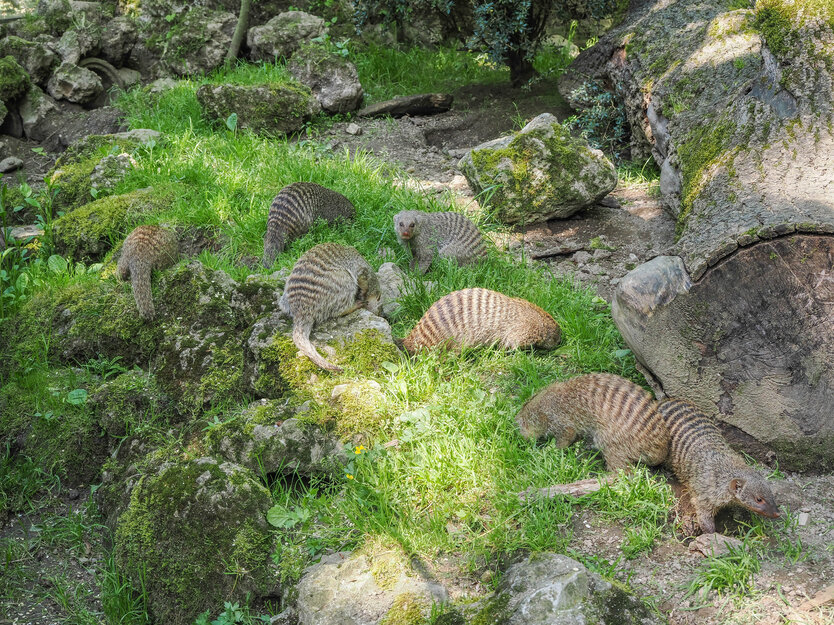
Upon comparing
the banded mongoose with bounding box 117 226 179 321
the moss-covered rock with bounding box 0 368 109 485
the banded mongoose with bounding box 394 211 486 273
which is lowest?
the moss-covered rock with bounding box 0 368 109 485

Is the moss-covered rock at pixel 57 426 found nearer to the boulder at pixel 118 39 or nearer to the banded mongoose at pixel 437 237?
the banded mongoose at pixel 437 237

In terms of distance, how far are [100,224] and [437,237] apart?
99.9 inches

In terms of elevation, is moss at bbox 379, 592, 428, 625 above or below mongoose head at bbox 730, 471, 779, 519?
below

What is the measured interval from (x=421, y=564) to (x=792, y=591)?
1354 millimetres

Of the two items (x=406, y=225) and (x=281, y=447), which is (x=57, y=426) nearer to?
(x=281, y=447)

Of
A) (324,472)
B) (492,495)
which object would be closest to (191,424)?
(324,472)

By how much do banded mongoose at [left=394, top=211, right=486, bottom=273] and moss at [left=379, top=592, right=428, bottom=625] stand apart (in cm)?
254

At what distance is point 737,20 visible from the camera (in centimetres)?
530

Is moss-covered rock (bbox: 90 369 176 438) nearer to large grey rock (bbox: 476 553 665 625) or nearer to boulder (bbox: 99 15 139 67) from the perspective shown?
large grey rock (bbox: 476 553 665 625)

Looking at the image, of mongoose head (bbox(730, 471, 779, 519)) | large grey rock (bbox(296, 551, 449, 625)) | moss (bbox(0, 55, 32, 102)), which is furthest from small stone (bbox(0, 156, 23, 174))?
mongoose head (bbox(730, 471, 779, 519))

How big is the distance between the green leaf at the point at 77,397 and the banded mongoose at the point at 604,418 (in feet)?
7.79

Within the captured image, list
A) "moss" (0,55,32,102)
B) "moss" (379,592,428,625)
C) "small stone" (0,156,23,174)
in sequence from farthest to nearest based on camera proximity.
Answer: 1. "moss" (0,55,32,102)
2. "small stone" (0,156,23,174)
3. "moss" (379,592,428,625)

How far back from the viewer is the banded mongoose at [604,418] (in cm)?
317

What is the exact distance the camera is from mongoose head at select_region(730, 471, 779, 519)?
2789 millimetres
